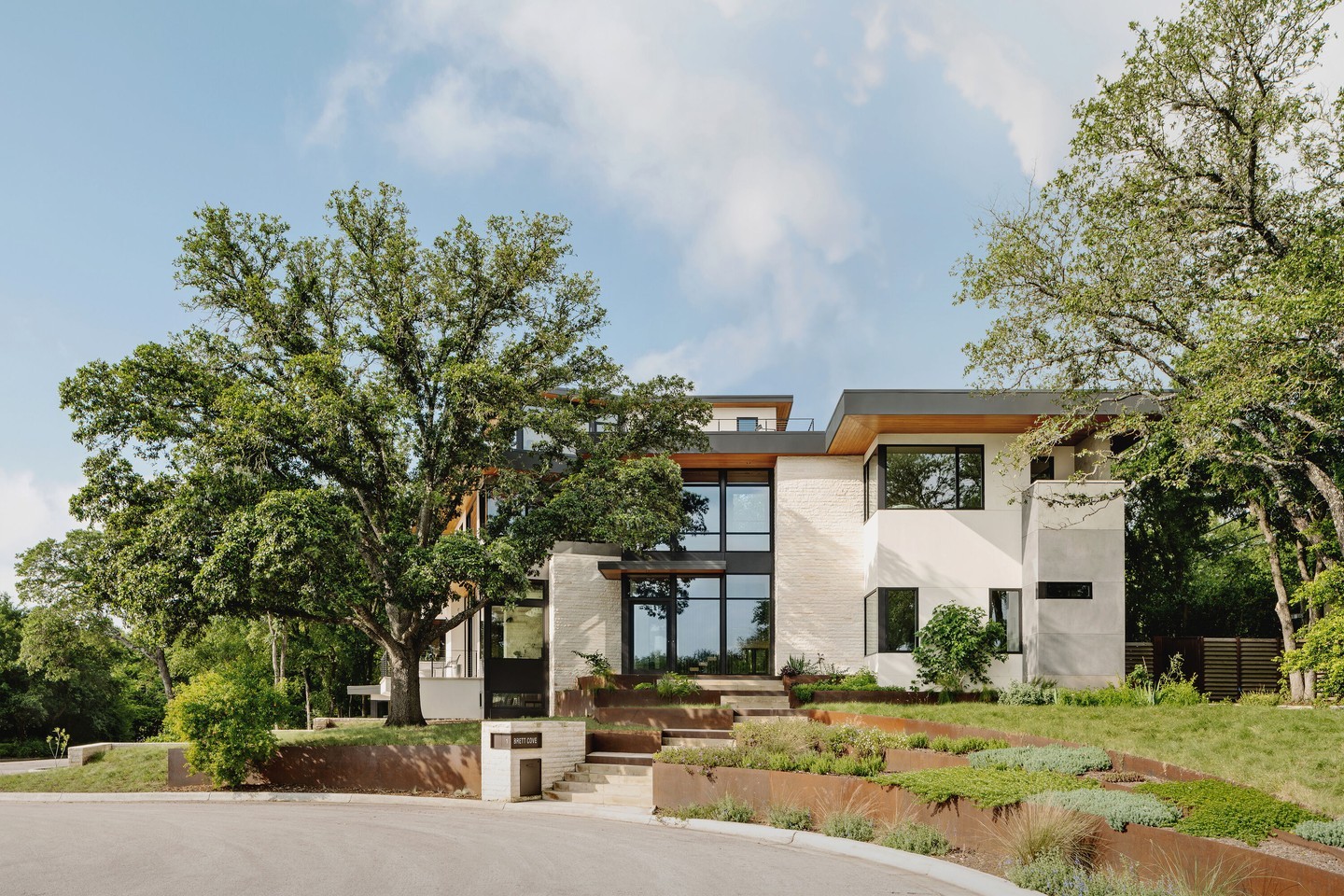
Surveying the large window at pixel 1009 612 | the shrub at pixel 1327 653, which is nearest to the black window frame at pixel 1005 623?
the large window at pixel 1009 612

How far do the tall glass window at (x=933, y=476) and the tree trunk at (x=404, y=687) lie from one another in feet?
36.6

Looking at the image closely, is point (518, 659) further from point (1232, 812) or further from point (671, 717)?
point (1232, 812)

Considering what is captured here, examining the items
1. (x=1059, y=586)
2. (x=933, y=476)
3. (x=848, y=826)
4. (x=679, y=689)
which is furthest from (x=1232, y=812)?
(x=933, y=476)

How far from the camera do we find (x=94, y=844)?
1324cm

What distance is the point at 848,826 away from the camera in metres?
12.5

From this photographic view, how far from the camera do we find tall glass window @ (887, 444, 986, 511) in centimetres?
2492

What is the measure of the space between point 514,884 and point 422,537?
12837 millimetres

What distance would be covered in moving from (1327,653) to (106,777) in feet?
71.7

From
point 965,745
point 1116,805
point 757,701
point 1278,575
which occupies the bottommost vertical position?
point 757,701

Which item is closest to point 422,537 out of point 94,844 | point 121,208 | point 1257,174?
point 121,208

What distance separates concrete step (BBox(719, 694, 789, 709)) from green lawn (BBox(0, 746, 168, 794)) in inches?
453

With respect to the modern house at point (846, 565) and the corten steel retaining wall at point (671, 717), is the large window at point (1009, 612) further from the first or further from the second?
the corten steel retaining wall at point (671, 717)

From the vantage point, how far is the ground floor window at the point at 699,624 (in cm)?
2717

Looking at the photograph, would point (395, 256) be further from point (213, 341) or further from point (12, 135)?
point (12, 135)
